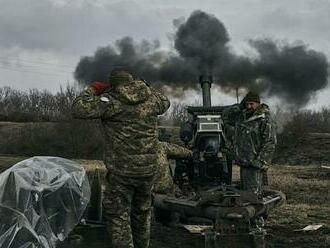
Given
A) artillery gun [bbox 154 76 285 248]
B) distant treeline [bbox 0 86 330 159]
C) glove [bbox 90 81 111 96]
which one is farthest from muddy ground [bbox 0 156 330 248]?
distant treeline [bbox 0 86 330 159]

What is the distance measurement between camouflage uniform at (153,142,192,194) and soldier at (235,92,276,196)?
1.17m

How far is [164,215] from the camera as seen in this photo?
386 inches

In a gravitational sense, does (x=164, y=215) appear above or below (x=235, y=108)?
below

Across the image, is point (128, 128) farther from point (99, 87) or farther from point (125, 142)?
point (99, 87)

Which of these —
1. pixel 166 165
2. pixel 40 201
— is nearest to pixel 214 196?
pixel 40 201

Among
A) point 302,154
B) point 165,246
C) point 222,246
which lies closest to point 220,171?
point 165,246

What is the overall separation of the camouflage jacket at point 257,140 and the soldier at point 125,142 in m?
2.61

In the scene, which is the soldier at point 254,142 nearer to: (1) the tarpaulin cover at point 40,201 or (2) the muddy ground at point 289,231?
(2) the muddy ground at point 289,231

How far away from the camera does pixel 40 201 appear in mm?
6223

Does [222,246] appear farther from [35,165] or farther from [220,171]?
[220,171]

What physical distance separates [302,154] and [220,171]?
2824cm

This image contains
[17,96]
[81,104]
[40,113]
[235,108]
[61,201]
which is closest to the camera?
[81,104]

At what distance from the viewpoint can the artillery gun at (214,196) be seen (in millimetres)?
7077

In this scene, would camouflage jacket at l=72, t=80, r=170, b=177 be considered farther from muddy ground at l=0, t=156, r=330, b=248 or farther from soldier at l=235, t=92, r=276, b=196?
soldier at l=235, t=92, r=276, b=196
